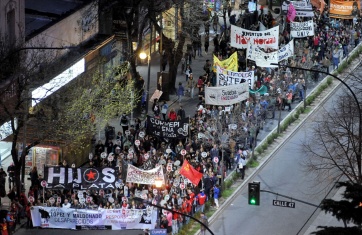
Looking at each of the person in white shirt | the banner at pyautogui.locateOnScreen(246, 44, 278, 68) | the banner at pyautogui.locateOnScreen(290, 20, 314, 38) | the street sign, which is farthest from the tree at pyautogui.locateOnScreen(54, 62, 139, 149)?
the banner at pyautogui.locateOnScreen(290, 20, 314, 38)

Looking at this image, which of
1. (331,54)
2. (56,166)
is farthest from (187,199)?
(331,54)

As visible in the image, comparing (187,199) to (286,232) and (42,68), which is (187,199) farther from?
(42,68)

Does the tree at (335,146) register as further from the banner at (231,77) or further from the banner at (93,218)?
the banner at (93,218)

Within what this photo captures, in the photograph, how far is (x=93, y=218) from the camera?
51.2 metres

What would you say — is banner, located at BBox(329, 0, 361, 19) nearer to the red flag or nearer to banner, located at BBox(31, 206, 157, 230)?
the red flag

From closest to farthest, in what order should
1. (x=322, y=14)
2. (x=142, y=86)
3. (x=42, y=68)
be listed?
(x=42, y=68)
(x=142, y=86)
(x=322, y=14)

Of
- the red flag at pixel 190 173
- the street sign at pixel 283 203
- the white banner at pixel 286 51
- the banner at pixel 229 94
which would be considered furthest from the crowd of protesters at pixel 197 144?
the street sign at pixel 283 203

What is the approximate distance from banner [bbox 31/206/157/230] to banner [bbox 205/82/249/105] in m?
10.4

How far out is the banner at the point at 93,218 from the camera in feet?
168

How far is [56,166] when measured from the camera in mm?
52375

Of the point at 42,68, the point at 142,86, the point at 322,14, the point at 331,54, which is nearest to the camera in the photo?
the point at 42,68

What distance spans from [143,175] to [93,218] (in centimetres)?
291

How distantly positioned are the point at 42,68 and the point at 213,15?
1255 inches

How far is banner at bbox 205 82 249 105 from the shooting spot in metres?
59.7
